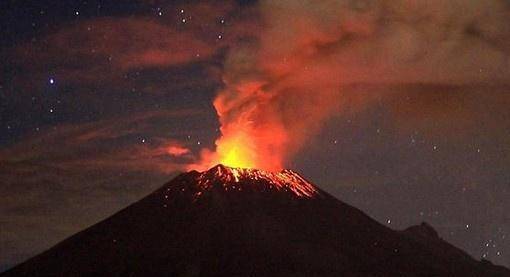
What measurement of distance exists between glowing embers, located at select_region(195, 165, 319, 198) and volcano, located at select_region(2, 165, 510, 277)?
235 millimetres

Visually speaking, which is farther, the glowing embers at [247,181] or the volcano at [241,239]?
the glowing embers at [247,181]

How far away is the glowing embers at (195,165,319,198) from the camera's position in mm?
152375

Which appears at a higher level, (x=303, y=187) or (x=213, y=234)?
(x=303, y=187)

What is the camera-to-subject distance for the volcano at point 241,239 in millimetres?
121750

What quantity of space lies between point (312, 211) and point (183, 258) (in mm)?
35309

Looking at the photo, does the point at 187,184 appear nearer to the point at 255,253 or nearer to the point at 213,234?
the point at 213,234

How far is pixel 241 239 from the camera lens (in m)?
131

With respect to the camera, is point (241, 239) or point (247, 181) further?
point (247, 181)

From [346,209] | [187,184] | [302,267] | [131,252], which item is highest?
[187,184]

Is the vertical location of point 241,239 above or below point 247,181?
below

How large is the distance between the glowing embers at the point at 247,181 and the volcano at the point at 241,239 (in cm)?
24

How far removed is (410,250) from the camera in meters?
148

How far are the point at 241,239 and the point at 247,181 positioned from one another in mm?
26114

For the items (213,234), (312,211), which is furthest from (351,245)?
(213,234)
